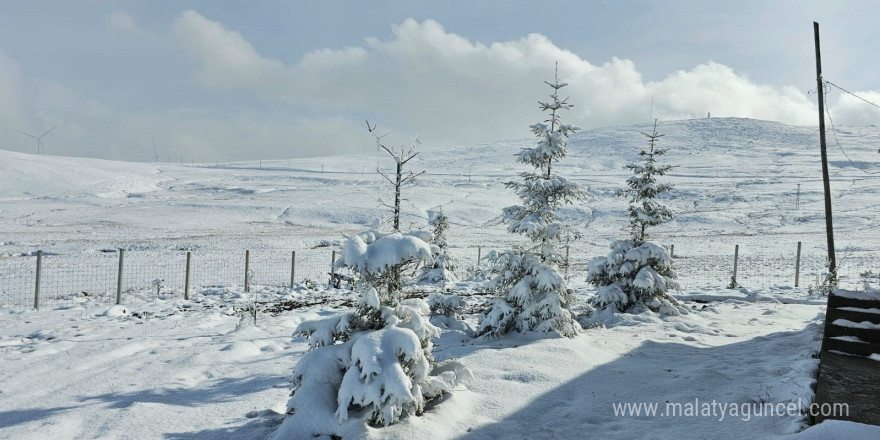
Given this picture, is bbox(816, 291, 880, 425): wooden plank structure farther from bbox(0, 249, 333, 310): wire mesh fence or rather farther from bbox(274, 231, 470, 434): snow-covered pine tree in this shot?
bbox(0, 249, 333, 310): wire mesh fence

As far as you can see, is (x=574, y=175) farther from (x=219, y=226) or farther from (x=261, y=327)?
(x=261, y=327)

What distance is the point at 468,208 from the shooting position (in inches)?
2415

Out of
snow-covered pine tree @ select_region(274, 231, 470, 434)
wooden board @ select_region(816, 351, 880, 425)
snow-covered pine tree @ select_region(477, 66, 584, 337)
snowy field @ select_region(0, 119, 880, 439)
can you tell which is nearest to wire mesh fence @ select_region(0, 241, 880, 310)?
snowy field @ select_region(0, 119, 880, 439)

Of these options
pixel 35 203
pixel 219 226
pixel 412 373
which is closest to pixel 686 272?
pixel 412 373

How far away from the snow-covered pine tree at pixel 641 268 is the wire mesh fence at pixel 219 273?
309cm

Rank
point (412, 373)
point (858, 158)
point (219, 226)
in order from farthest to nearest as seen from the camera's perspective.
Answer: point (858, 158)
point (219, 226)
point (412, 373)

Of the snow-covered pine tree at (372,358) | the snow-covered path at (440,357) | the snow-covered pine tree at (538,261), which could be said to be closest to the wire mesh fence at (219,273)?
the snow-covered pine tree at (538,261)

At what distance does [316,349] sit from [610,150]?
124153 mm

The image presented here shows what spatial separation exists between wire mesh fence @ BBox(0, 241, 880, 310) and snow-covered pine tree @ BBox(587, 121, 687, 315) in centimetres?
309

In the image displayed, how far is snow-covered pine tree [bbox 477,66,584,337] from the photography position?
932 centimetres

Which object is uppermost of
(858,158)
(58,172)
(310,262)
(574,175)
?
(858,158)

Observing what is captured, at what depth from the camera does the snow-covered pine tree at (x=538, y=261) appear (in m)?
9.32

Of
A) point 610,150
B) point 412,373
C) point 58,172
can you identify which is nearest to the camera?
point 412,373

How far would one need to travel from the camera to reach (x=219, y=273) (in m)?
20.3
